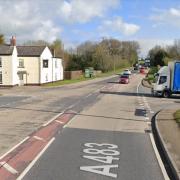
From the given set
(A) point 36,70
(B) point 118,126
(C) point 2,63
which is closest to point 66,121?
(B) point 118,126

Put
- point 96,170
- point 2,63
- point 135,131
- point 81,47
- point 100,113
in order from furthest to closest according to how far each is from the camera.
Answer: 1. point 81,47
2. point 2,63
3. point 100,113
4. point 135,131
5. point 96,170

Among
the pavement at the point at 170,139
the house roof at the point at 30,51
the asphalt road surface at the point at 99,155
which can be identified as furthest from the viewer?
the house roof at the point at 30,51

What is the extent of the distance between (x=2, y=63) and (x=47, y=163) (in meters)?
54.6

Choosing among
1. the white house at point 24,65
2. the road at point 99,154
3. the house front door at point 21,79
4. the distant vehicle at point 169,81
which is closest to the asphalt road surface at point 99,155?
the road at point 99,154

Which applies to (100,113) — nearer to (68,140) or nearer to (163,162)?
(68,140)

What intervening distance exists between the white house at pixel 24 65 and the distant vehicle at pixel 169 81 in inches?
1109

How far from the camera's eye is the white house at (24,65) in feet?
210

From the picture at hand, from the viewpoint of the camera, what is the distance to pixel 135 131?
17828 millimetres

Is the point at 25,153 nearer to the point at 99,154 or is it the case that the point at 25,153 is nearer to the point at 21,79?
the point at 99,154

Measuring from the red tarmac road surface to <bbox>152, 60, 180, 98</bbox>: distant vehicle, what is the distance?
78.1 feet

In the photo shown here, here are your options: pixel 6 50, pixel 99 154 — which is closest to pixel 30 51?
pixel 6 50

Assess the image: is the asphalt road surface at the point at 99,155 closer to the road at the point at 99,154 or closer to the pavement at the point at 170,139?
the road at the point at 99,154

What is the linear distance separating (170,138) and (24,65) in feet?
187

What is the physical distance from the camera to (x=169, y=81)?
41.7 metres
